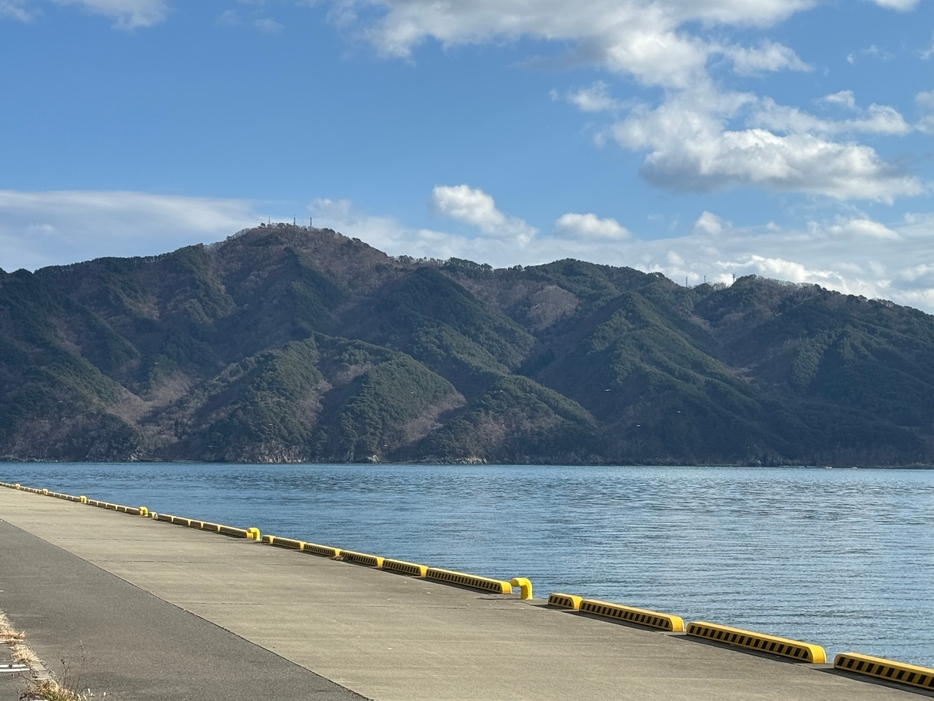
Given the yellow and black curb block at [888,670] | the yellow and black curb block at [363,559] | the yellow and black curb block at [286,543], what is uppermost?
the yellow and black curb block at [888,670]

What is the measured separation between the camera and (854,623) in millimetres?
31953

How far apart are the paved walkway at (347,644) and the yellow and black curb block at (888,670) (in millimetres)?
339

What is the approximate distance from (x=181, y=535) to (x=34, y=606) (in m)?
18.7

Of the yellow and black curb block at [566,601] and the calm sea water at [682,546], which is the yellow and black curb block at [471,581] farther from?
the calm sea water at [682,546]

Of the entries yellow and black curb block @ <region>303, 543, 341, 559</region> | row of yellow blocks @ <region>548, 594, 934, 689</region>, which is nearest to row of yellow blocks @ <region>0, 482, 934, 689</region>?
row of yellow blocks @ <region>548, 594, 934, 689</region>

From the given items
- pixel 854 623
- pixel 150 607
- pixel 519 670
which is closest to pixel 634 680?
pixel 519 670

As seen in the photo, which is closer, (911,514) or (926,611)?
(926,611)

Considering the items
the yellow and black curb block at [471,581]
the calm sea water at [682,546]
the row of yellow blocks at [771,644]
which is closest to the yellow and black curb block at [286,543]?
the yellow and black curb block at [471,581]

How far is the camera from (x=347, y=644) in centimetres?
1510

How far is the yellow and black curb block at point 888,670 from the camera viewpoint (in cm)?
1335

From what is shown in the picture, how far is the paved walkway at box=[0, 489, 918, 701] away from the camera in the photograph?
12266 mm

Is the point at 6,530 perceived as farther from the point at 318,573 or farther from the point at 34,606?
the point at 34,606

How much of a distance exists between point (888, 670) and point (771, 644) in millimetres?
1783

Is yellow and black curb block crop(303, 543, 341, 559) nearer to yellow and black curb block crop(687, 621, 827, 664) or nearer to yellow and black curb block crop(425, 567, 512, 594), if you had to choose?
yellow and black curb block crop(425, 567, 512, 594)
